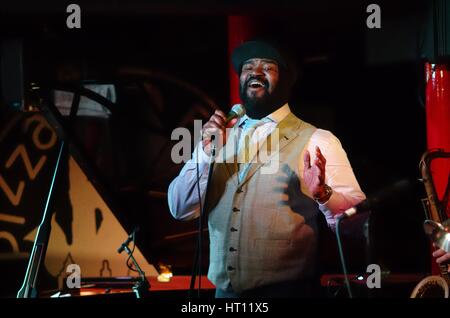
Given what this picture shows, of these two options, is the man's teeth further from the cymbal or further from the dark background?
the cymbal

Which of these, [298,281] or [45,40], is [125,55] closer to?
[45,40]

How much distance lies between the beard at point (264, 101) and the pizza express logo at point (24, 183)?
1.92 meters

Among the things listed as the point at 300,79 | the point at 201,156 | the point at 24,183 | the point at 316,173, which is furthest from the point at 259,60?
the point at 24,183

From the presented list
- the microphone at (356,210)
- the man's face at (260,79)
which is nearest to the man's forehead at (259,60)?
the man's face at (260,79)

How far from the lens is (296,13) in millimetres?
4504

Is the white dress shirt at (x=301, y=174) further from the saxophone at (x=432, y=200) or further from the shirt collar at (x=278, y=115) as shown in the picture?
the saxophone at (x=432, y=200)

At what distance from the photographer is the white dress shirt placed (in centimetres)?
363

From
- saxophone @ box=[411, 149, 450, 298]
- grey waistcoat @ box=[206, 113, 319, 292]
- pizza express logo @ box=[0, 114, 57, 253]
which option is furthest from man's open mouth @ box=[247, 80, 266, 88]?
pizza express logo @ box=[0, 114, 57, 253]

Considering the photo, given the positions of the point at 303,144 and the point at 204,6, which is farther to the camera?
the point at 204,6

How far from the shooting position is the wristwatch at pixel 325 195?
3.41 meters

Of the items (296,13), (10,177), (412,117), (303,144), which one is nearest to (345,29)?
(296,13)

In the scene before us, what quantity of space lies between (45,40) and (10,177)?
1110mm

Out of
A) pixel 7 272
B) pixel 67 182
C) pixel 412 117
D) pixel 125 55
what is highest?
pixel 125 55
